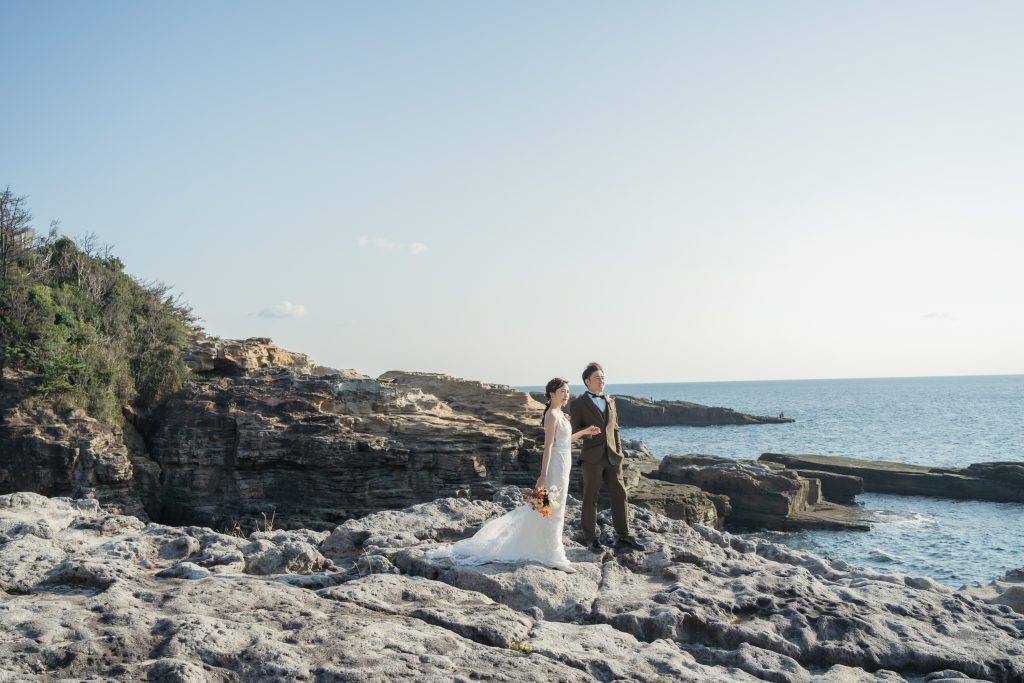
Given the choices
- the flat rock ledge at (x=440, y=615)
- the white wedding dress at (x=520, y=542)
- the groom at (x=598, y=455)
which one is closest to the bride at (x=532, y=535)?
the white wedding dress at (x=520, y=542)

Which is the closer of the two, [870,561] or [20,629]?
[20,629]

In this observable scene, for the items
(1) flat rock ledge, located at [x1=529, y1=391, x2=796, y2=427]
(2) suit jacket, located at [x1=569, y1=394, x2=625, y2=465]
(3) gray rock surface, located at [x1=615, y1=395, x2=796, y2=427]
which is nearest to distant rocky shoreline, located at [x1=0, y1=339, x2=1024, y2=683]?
(2) suit jacket, located at [x1=569, y1=394, x2=625, y2=465]

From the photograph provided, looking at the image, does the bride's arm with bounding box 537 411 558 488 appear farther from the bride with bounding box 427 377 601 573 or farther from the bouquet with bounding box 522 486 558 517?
the bouquet with bounding box 522 486 558 517

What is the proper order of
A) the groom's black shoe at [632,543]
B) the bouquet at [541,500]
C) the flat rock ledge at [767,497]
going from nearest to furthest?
the bouquet at [541,500]
the groom's black shoe at [632,543]
the flat rock ledge at [767,497]

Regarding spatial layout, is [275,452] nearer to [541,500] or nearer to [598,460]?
[598,460]

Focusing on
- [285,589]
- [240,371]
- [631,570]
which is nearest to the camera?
[285,589]

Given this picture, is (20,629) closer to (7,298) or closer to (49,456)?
(49,456)

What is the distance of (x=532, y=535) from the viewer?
778 centimetres

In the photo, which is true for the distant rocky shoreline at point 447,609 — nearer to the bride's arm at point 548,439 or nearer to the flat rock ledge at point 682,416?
the bride's arm at point 548,439

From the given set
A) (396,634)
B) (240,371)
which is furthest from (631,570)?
(240,371)

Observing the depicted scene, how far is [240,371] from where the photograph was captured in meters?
30.0

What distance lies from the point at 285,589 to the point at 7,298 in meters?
24.5

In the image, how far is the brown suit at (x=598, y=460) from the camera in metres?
8.41

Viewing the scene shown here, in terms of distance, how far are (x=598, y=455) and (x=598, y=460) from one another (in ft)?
0.19
